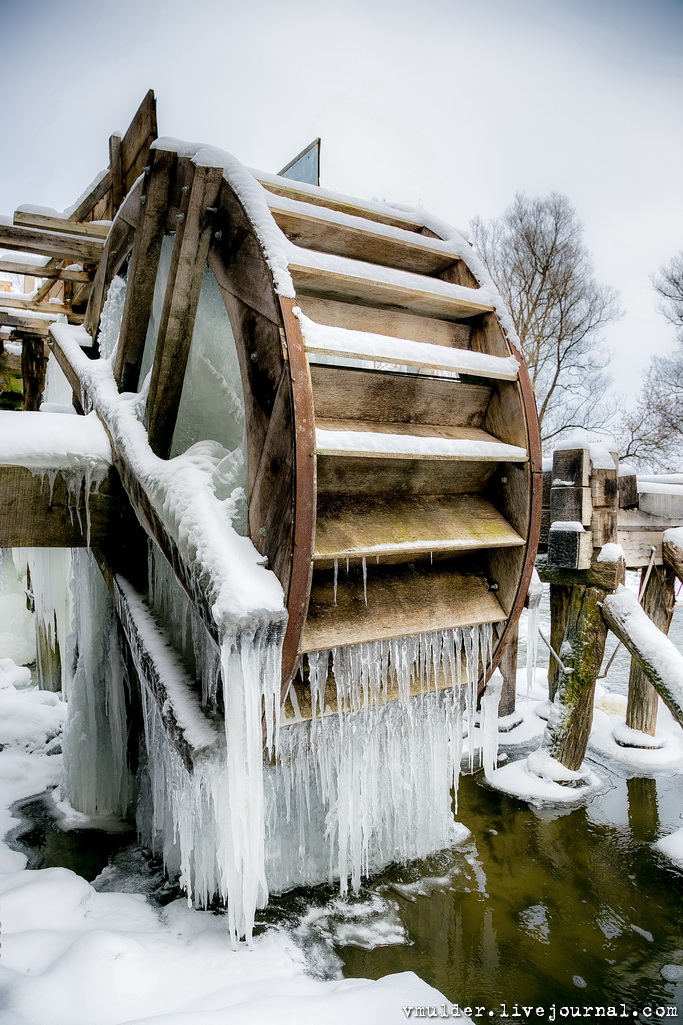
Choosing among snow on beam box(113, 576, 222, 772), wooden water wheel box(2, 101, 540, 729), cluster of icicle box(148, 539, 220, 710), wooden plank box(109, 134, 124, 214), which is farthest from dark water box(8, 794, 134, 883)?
wooden plank box(109, 134, 124, 214)

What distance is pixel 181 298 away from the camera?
2.45 metres

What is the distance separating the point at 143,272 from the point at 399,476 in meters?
1.66

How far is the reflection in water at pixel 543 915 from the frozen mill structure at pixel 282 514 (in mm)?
381

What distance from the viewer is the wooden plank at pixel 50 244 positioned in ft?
11.3

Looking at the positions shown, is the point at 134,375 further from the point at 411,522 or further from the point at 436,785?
the point at 436,785

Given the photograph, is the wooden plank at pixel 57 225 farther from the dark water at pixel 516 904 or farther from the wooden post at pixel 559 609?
the wooden post at pixel 559 609

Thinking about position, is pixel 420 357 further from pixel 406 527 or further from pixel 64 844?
pixel 64 844

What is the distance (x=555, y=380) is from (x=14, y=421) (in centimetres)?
1626

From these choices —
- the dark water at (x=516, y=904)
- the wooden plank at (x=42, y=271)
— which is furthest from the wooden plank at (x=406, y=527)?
the wooden plank at (x=42, y=271)

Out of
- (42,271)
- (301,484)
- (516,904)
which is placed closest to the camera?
(301,484)

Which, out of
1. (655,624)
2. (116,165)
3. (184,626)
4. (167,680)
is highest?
(116,165)

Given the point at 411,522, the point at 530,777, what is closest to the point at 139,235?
the point at 411,522

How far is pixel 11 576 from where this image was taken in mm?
8742

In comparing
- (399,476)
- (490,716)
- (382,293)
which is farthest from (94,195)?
(490,716)
